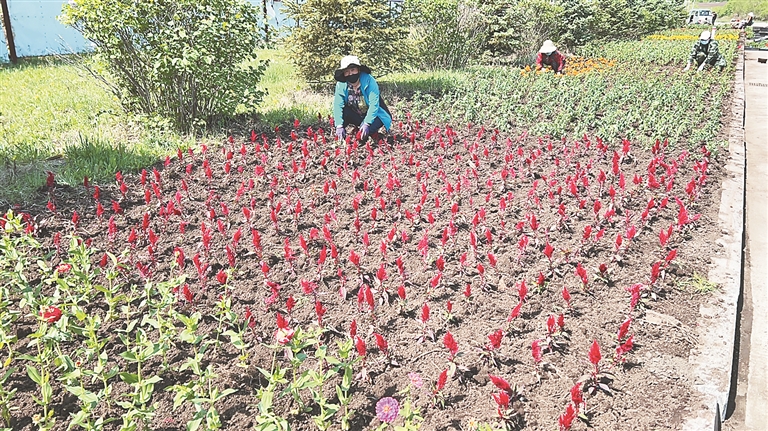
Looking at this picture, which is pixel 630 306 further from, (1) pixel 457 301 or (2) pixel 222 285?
(2) pixel 222 285

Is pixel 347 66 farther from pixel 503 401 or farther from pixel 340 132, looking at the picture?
pixel 503 401

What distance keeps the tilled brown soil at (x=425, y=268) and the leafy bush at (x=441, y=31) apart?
6658 mm

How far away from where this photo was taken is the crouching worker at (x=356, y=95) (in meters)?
5.87

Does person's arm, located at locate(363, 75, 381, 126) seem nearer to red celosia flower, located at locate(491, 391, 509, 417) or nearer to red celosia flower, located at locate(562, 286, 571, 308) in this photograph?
red celosia flower, located at locate(562, 286, 571, 308)

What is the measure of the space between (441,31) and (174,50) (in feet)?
24.4

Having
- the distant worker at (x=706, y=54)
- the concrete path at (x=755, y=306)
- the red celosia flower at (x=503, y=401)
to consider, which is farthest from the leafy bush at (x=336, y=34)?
the distant worker at (x=706, y=54)

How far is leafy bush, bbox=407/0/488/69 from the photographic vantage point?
11266mm

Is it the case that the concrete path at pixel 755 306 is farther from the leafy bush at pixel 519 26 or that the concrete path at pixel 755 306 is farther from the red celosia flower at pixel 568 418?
the leafy bush at pixel 519 26

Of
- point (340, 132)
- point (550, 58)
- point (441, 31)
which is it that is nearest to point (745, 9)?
Result: point (550, 58)

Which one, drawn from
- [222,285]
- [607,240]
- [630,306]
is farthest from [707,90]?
[222,285]

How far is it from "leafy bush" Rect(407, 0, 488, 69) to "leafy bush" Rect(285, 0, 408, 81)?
259 cm

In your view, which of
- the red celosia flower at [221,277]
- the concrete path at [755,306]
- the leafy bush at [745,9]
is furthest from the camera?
the leafy bush at [745,9]

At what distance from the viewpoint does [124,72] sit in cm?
598

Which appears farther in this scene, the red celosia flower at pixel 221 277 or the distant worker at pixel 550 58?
the distant worker at pixel 550 58
